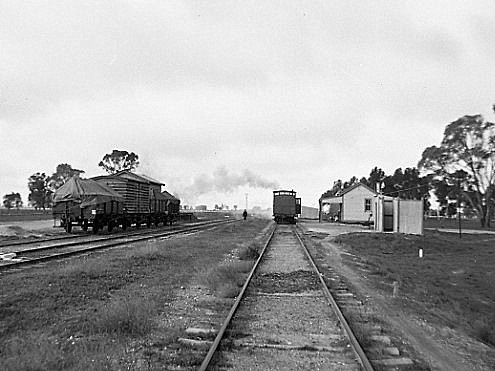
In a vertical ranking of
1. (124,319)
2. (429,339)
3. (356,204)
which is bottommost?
(429,339)

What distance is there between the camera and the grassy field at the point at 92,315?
18.0 ft

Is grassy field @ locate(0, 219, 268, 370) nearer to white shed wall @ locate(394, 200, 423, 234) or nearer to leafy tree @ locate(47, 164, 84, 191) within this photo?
white shed wall @ locate(394, 200, 423, 234)

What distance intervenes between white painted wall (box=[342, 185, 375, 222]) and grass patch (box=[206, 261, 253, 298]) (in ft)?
152

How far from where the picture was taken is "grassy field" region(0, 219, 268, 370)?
5.48 m

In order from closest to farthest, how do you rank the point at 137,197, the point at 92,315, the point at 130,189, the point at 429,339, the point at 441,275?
the point at 429,339, the point at 92,315, the point at 441,275, the point at 130,189, the point at 137,197

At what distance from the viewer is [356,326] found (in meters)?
7.27

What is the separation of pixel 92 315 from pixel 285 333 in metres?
3.09

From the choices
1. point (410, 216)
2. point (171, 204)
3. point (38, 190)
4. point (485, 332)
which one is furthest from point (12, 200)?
point (485, 332)

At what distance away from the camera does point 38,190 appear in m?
90.1

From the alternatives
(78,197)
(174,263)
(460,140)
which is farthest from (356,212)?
(174,263)

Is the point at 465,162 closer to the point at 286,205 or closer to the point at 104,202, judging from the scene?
the point at 286,205

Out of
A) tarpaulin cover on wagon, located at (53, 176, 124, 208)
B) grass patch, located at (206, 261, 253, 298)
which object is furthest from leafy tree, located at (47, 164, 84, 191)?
grass patch, located at (206, 261, 253, 298)

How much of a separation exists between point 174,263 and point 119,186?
61.5ft

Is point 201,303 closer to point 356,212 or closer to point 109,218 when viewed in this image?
point 109,218
